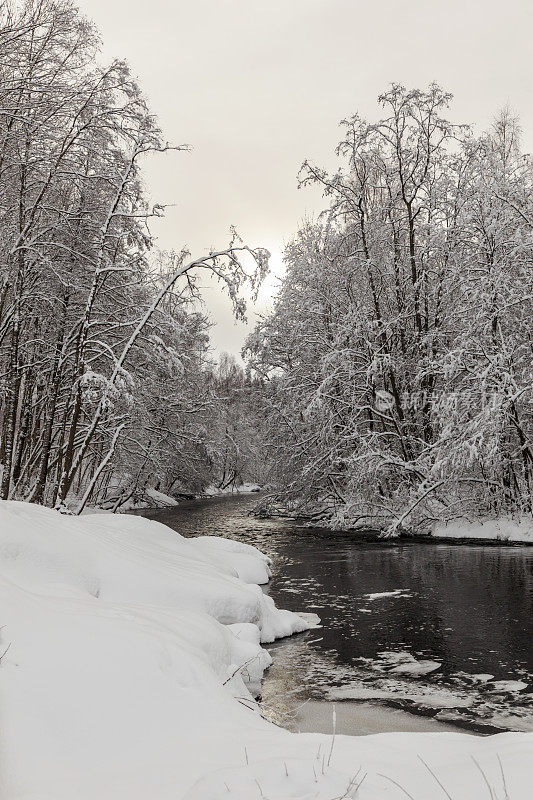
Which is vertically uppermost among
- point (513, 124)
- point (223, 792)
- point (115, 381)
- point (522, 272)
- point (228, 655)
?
point (513, 124)

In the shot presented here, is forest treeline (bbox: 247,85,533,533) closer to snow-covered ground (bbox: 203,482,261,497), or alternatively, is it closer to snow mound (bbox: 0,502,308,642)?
snow mound (bbox: 0,502,308,642)

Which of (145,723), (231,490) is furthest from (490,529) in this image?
(231,490)

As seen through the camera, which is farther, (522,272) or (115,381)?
(522,272)

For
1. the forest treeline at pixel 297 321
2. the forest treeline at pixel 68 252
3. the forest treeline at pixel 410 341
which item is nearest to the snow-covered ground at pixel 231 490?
the forest treeline at pixel 297 321

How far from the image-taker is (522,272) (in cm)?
1841

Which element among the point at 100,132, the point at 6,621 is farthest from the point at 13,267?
the point at 6,621

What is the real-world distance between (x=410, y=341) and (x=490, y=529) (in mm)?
8151

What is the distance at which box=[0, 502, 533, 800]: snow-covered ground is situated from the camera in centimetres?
290

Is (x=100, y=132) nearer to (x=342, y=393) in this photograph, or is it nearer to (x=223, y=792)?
(x=223, y=792)

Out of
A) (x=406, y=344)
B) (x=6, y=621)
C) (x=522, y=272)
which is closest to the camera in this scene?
(x=6, y=621)

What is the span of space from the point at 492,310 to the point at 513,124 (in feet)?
49.6

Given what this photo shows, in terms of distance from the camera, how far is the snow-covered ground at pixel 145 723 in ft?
9.52

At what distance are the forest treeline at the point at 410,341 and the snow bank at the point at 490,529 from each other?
0.36 m

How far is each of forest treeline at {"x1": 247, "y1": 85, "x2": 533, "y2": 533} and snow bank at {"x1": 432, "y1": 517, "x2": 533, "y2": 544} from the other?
36cm
